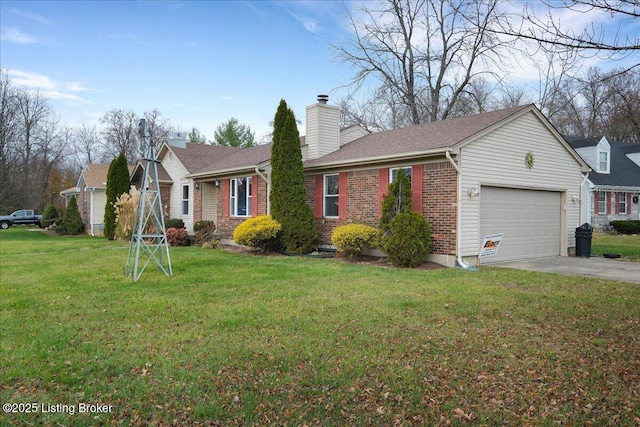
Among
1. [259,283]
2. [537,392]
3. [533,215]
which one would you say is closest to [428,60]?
[533,215]

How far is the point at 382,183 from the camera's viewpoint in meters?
13.1

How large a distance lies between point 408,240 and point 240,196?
8.69m

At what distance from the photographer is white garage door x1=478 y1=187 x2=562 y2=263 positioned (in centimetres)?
1230

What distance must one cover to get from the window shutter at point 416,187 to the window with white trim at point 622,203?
2099 cm

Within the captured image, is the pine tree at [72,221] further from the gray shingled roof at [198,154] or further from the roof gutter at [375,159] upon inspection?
the roof gutter at [375,159]

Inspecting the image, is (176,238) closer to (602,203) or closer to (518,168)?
(518,168)

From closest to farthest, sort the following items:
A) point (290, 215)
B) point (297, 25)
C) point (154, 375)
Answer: point (154, 375)
point (290, 215)
point (297, 25)

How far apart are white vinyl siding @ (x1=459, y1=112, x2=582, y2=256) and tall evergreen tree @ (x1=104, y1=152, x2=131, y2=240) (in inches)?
635

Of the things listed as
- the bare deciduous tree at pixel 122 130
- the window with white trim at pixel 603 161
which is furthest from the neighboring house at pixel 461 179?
the bare deciduous tree at pixel 122 130

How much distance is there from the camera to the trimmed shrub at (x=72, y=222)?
25.7 metres

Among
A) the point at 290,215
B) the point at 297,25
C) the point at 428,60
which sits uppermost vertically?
the point at 428,60

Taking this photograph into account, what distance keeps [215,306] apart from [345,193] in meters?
7.81

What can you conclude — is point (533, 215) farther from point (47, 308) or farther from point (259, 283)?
point (47, 308)

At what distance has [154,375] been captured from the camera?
176 inches
